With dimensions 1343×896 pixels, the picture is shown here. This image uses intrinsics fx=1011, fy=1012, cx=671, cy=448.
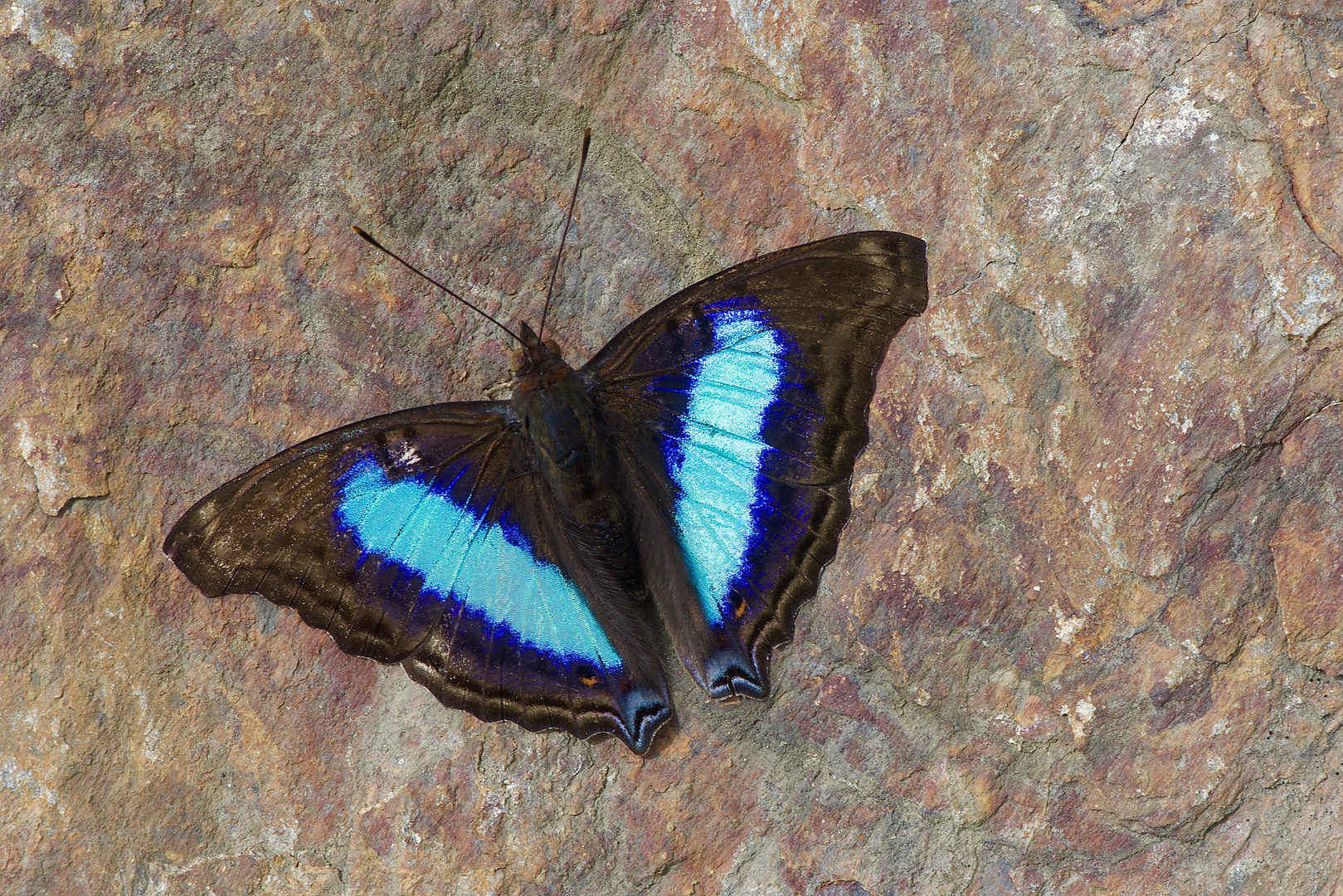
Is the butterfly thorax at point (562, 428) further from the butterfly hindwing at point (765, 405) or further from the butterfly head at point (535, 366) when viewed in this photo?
the butterfly hindwing at point (765, 405)

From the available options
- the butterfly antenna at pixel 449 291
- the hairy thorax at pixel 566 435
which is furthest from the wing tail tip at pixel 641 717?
the butterfly antenna at pixel 449 291

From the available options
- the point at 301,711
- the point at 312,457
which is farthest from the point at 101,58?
the point at 301,711

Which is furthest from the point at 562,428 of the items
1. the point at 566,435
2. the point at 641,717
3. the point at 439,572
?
the point at 641,717

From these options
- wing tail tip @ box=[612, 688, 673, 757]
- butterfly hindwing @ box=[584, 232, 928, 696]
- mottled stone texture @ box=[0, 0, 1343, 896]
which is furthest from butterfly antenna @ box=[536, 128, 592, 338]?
wing tail tip @ box=[612, 688, 673, 757]

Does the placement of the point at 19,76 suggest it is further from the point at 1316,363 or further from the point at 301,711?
the point at 1316,363

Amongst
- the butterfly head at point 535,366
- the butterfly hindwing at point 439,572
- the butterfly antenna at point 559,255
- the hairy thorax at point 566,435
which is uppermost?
the butterfly antenna at point 559,255

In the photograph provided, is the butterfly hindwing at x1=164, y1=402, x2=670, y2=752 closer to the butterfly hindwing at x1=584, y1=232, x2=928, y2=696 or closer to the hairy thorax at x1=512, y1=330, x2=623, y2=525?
Result: the hairy thorax at x1=512, y1=330, x2=623, y2=525

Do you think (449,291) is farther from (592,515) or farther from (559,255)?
(592,515)
